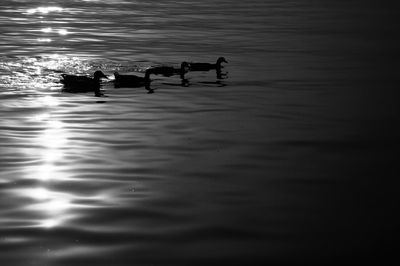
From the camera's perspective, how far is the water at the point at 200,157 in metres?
11.4

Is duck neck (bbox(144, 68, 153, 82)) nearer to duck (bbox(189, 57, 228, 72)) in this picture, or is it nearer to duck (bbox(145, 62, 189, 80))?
duck (bbox(145, 62, 189, 80))

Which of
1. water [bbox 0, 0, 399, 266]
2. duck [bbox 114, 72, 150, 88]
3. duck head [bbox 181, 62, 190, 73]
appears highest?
duck head [bbox 181, 62, 190, 73]

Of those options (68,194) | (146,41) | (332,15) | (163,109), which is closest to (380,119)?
(163,109)

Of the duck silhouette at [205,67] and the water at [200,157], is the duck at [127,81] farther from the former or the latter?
the duck silhouette at [205,67]

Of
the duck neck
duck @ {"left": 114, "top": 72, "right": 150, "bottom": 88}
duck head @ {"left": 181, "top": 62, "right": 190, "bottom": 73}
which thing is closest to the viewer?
duck @ {"left": 114, "top": 72, "right": 150, "bottom": 88}

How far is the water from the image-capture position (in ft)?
37.2

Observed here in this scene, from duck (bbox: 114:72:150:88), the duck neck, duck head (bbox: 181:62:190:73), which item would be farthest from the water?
duck head (bbox: 181:62:190:73)

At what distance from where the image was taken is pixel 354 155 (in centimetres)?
1630

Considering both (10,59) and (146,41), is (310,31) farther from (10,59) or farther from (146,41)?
(10,59)

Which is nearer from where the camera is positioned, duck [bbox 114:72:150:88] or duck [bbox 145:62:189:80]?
duck [bbox 114:72:150:88]

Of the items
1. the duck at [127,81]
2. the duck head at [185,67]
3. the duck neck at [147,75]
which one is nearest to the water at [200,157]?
the duck at [127,81]

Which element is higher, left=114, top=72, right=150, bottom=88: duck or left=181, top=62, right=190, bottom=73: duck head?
left=181, top=62, right=190, bottom=73: duck head

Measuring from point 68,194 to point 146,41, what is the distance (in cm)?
2211

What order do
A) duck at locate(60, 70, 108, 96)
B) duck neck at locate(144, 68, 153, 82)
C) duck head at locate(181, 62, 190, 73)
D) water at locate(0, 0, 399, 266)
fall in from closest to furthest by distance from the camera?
water at locate(0, 0, 399, 266) → duck at locate(60, 70, 108, 96) → duck neck at locate(144, 68, 153, 82) → duck head at locate(181, 62, 190, 73)
